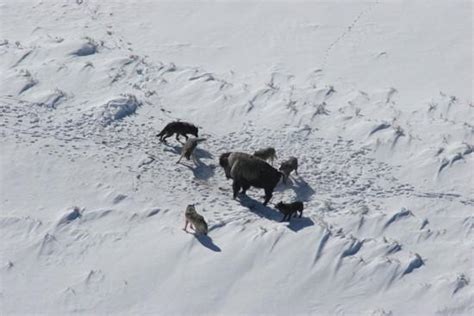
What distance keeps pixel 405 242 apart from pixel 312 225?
7.25 feet

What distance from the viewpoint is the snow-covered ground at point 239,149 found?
14.4 meters

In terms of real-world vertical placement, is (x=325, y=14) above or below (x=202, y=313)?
above

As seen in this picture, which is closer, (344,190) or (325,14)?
(344,190)

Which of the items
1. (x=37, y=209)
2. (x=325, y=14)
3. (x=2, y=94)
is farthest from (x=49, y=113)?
(x=325, y=14)

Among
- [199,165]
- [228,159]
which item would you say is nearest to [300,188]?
[228,159]

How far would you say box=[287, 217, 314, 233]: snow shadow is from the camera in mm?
15672

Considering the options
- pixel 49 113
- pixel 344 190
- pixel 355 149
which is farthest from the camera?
pixel 49 113

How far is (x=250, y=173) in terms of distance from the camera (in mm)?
16438

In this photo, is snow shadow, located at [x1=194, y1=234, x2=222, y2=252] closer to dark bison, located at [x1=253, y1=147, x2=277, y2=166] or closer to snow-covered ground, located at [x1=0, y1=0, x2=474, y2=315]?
snow-covered ground, located at [x1=0, y1=0, x2=474, y2=315]

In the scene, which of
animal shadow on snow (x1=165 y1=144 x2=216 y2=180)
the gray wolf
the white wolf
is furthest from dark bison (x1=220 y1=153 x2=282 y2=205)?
the white wolf

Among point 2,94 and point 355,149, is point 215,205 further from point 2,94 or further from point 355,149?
point 2,94

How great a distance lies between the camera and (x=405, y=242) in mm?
15586

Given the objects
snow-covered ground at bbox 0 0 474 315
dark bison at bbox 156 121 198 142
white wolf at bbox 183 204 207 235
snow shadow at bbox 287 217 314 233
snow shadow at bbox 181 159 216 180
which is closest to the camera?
snow-covered ground at bbox 0 0 474 315

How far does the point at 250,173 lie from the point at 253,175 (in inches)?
3.7
